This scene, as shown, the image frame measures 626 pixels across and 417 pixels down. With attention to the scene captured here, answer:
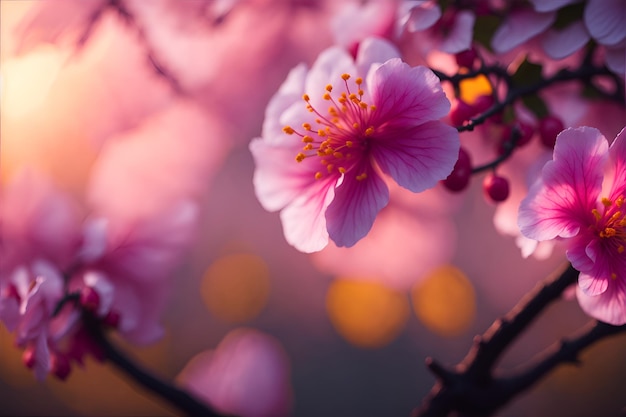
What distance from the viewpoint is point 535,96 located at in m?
0.40

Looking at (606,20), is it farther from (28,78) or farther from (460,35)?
(28,78)

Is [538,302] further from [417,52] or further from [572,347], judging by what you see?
[417,52]

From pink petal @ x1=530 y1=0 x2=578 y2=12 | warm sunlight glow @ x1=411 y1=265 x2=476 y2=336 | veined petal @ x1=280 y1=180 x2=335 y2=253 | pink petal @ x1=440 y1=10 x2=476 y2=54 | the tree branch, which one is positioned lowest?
warm sunlight glow @ x1=411 y1=265 x2=476 y2=336

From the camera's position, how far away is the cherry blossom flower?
0.90 feet

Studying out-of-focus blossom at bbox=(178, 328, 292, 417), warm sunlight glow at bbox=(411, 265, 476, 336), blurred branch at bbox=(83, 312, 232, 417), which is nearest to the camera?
blurred branch at bbox=(83, 312, 232, 417)

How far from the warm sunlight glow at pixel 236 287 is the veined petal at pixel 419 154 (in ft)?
2.30

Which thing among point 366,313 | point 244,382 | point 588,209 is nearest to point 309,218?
point 588,209

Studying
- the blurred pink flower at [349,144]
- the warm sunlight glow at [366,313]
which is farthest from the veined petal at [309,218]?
the warm sunlight glow at [366,313]

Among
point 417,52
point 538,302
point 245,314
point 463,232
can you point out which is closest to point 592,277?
point 538,302

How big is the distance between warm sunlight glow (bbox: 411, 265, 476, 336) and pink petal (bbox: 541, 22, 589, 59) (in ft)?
1.93

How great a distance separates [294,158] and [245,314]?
696mm

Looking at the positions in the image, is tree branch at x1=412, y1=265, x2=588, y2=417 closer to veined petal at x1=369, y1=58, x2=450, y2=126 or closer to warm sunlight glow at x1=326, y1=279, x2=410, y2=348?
veined petal at x1=369, y1=58, x2=450, y2=126

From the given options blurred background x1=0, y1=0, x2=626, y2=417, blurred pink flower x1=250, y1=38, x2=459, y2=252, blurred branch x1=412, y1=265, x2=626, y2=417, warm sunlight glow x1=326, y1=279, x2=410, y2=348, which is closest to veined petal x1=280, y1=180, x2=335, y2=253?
blurred pink flower x1=250, y1=38, x2=459, y2=252

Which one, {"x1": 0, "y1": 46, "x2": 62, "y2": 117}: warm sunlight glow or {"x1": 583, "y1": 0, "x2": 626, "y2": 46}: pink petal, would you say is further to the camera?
{"x1": 0, "y1": 46, "x2": 62, "y2": 117}: warm sunlight glow
